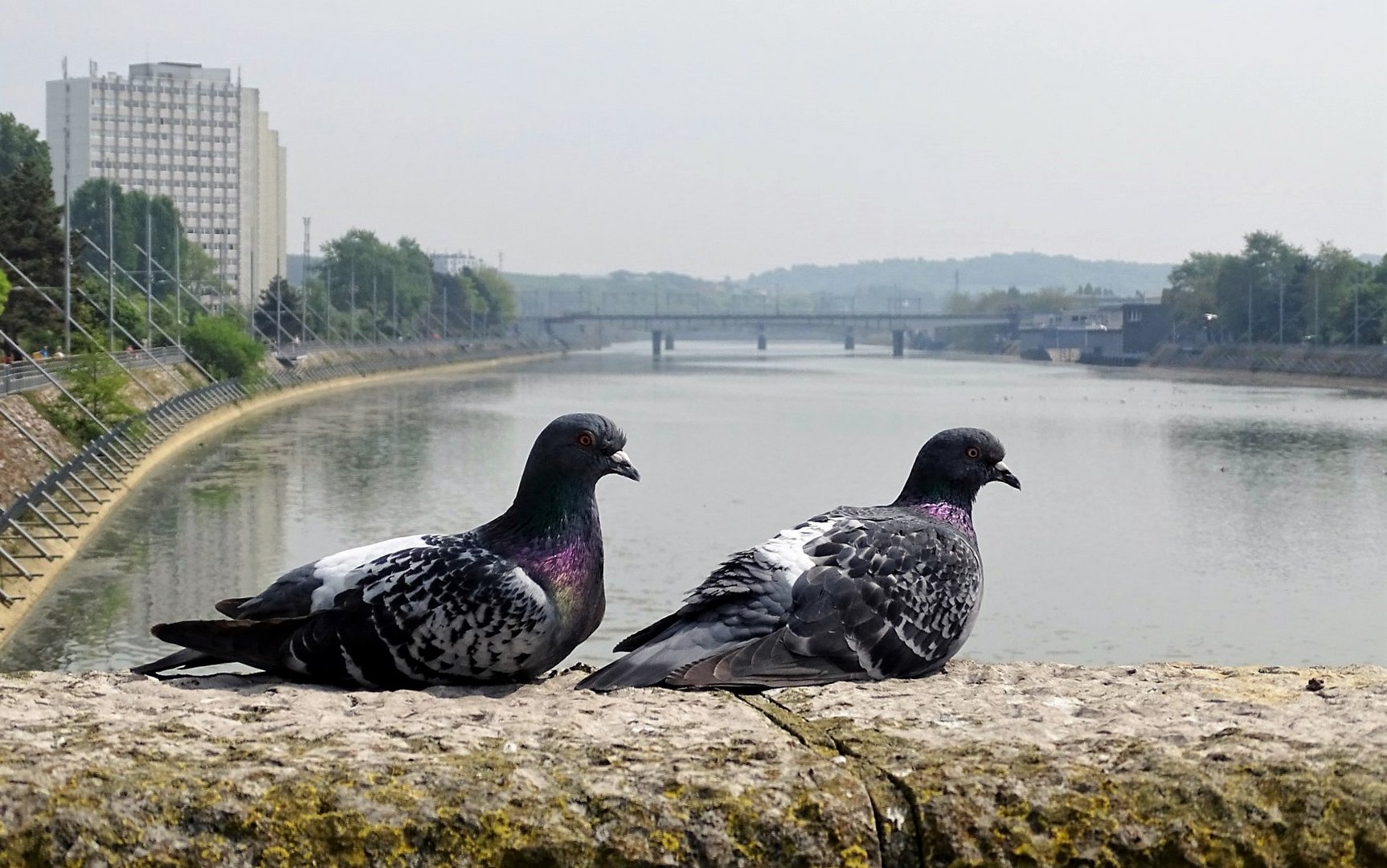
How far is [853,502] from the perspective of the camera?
42.7m

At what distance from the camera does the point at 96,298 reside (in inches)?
2874

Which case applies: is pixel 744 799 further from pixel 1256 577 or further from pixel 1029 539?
pixel 1029 539

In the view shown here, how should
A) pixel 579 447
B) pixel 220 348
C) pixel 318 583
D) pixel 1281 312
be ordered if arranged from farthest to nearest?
pixel 1281 312
pixel 220 348
pixel 579 447
pixel 318 583

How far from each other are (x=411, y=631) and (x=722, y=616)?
1098mm

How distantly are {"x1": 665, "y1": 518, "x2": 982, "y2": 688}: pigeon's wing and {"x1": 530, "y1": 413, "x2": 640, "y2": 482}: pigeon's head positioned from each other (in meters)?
0.88

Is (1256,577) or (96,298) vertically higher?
(96,298)

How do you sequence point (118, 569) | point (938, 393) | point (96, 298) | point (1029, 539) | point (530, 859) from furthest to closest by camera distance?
point (938, 393)
point (96, 298)
point (1029, 539)
point (118, 569)
point (530, 859)

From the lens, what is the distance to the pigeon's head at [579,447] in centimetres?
685

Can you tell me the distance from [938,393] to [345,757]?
103 meters

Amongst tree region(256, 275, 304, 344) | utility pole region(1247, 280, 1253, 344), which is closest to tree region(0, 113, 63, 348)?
tree region(256, 275, 304, 344)

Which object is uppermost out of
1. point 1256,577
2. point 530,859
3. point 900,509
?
point 900,509

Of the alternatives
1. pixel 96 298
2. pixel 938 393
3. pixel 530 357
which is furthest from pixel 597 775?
pixel 530 357

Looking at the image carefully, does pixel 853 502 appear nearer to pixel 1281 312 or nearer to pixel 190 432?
pixel 190 432

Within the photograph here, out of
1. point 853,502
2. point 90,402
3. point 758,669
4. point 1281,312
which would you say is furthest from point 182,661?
point 1281,312
